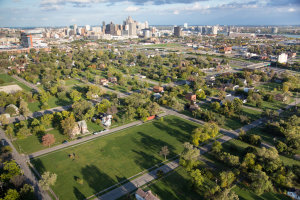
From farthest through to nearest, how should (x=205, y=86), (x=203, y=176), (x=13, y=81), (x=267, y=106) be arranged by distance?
1. (x=13, y=81)
2. (x=205, y=86)
3. (x=267, y=106)
4. (x=203, y=176)

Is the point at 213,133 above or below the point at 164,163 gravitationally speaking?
above

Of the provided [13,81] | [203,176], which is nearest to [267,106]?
[203,176]

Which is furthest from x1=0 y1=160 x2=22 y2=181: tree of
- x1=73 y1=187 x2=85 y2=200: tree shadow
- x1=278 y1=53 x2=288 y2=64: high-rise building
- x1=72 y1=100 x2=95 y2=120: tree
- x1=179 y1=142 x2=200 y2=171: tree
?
x1=278 y1=53 x2=288 y2=64: high-rise building

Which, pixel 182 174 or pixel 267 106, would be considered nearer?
pixel 182 174

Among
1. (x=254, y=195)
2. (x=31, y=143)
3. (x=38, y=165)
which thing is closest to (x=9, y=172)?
(x=38, y=165)

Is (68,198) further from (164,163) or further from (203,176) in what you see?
(203,176)

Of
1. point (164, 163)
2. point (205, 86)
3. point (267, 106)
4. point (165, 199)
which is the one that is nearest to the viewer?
point (165, 199)
